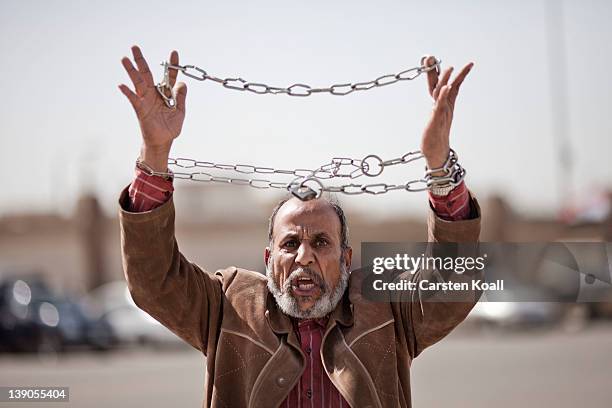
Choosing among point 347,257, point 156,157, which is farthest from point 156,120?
point 347,257

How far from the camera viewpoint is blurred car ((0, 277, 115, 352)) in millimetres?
19203

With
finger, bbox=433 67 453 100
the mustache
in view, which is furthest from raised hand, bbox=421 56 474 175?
the mustache

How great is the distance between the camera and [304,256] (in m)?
3.88

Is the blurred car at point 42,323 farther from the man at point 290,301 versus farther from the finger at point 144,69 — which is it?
the finger at point 144,69

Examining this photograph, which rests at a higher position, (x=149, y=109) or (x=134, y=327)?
(x=149, y=109)

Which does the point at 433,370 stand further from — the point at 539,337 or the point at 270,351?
the point at 270,351

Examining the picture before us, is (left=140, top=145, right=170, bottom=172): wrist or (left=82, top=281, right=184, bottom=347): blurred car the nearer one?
(left=140, top=145, right=170, bottom=172): wrist

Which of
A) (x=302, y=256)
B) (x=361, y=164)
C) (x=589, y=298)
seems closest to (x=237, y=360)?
(x=302, y=256)

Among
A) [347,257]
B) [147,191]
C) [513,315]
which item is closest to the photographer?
[147,191]

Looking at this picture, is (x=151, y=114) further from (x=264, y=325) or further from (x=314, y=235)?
(x=264, y=325)

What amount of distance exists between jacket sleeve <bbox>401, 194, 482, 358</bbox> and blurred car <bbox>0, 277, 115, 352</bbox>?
53.9ft

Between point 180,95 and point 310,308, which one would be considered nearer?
point 180,95

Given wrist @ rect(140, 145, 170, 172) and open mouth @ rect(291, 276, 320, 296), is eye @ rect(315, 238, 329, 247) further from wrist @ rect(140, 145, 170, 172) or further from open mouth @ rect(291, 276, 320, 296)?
wrist @ rect(140, 145, 170, 172)

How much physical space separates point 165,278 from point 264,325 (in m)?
0.44
